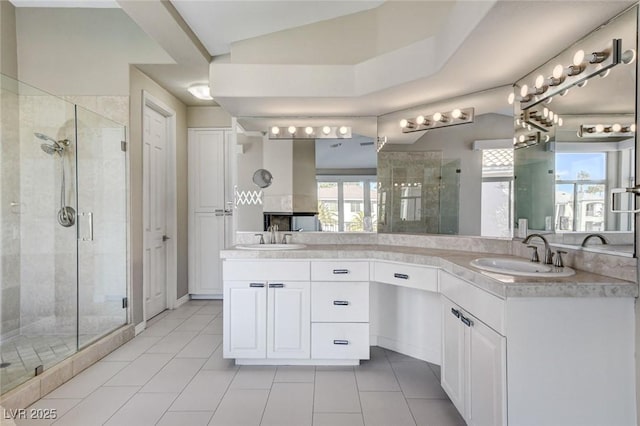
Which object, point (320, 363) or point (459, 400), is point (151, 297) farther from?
point (459, 400)

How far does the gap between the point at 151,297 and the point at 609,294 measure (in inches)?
150

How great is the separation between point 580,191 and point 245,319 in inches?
87.2

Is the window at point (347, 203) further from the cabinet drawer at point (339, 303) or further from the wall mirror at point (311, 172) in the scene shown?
the cabinet drawer at point (339, 303)

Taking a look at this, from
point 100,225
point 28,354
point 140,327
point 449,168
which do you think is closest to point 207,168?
point 100,225

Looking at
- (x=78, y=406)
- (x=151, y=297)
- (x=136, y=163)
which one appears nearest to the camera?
(x=78, y=406)

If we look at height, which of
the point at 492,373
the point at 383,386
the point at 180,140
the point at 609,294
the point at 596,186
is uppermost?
the point at 180,140

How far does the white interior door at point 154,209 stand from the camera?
11.5 ft

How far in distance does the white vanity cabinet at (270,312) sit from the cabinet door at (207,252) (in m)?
1.94

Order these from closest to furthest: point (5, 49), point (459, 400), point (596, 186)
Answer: point (596, 186), point (459, 400), point (5, 49)

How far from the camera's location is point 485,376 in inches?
60.2

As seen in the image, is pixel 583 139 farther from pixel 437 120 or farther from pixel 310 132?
pixel 310 132

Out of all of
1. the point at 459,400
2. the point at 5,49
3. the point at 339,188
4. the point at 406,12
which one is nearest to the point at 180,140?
the point at 5,49

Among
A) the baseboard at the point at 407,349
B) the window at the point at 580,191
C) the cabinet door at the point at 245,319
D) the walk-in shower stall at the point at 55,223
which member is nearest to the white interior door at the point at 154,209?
the walk-in shower stall at the point at 55,223

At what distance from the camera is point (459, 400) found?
71.3 inches
